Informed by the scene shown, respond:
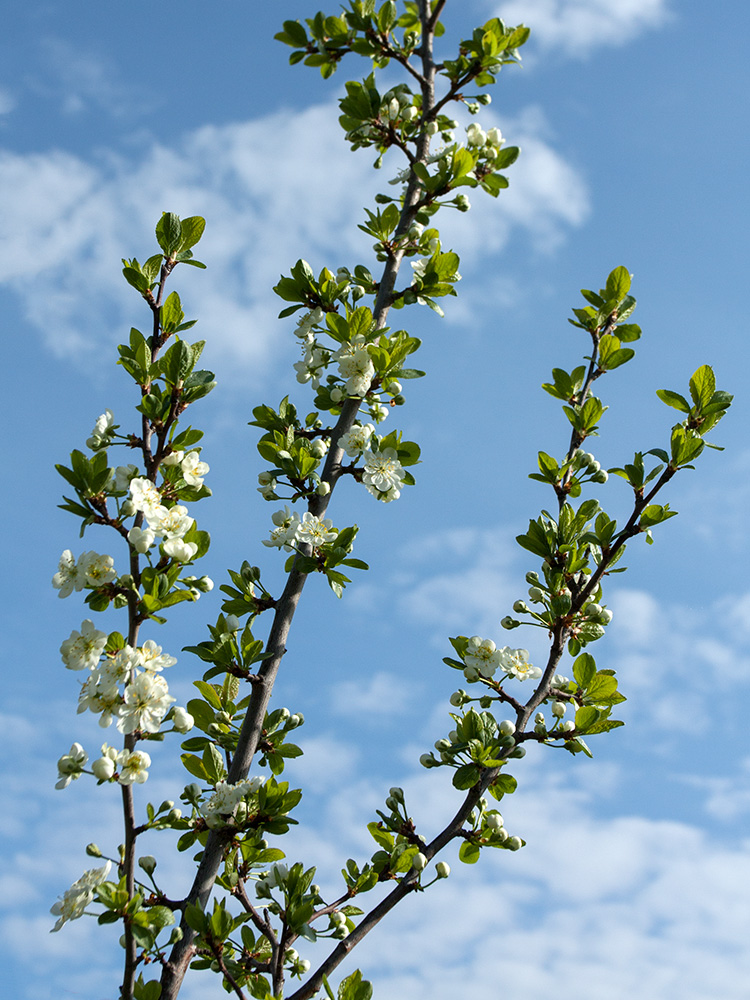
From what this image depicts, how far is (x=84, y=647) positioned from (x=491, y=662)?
53.4 inches

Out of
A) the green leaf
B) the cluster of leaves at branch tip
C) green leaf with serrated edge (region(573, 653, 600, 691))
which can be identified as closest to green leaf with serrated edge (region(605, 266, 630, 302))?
the cluster of leaves at branch tip

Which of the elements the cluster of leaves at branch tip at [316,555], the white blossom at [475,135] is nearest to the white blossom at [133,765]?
the cluster of leaves at branch tip at [316,555]

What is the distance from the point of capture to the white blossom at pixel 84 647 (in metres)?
2.18

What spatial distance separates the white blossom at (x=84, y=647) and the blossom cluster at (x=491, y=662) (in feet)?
4.10

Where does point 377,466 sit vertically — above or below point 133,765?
above

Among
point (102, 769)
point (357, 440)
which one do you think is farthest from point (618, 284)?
point (102, 769)

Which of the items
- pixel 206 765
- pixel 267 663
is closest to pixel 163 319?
pixel 267 663

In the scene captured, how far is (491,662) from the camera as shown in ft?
9.44

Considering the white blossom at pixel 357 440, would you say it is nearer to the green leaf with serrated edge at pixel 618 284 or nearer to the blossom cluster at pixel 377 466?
the blossom cluster at pixel 377 466

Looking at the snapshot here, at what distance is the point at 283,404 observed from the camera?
2.96 meters

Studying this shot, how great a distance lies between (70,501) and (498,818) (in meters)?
1.64

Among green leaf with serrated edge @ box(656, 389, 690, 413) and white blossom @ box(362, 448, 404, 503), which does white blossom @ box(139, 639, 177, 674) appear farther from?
green leaf with serrated edge @ box(656, 389, 690, 413)

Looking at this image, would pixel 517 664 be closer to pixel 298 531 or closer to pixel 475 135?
pixel 298 531

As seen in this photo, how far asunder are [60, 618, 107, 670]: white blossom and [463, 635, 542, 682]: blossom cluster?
1.25 m
